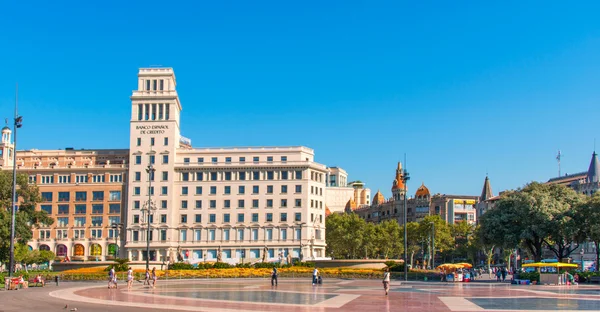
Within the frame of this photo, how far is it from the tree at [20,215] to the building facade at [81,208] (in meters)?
42.2

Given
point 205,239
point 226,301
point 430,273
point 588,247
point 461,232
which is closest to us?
point 226,301

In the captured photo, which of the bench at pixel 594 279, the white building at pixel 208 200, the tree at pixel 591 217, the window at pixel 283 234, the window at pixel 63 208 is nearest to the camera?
the bench at pixel 594 279

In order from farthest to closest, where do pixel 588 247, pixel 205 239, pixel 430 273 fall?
1. pixel 588 247
2. pixel 205 239
3. pixel 430 273

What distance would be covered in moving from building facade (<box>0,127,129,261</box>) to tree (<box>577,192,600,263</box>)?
8426cm

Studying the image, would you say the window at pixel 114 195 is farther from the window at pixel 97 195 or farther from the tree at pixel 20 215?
the tree at pixel 20 215

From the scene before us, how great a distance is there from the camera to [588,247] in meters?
138

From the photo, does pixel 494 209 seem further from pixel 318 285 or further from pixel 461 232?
pixel 461 232

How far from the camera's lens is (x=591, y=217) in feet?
233

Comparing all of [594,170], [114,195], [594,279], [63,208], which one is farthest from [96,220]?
[594,170]

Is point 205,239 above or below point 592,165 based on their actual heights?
below

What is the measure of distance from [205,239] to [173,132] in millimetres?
20821

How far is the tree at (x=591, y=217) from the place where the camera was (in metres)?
70.1

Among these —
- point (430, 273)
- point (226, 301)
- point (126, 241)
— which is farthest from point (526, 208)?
point (126, 241)

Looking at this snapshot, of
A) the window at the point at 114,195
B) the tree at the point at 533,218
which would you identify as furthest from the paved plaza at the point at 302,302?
the window at the point at 114,195
